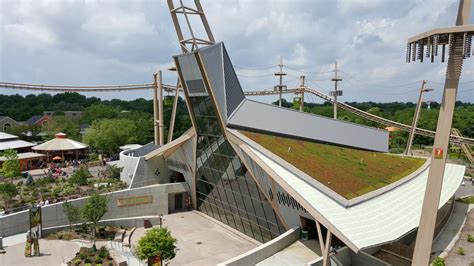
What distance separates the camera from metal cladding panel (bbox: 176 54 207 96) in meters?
28.4

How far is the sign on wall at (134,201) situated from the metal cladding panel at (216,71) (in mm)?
14218

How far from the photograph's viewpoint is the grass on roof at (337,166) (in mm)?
24531

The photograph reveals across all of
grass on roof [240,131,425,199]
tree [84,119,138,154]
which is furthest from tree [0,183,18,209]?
tree [84,119,138,154]

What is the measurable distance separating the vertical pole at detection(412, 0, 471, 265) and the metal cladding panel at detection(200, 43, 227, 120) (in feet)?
56.3

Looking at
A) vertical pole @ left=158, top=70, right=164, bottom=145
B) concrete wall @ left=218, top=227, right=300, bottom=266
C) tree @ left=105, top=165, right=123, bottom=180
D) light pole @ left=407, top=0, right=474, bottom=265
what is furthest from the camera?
vertical pole @ left=158, top=70, right=164, bottom=145

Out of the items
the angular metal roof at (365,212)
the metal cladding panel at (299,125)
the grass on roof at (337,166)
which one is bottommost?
the angular metal roof at (365,212)

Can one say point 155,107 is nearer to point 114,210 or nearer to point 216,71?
point 114,210

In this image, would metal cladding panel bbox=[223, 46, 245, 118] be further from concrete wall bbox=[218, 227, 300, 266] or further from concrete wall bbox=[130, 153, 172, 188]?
concrete wall bbox=[130, 153, 172, 188]

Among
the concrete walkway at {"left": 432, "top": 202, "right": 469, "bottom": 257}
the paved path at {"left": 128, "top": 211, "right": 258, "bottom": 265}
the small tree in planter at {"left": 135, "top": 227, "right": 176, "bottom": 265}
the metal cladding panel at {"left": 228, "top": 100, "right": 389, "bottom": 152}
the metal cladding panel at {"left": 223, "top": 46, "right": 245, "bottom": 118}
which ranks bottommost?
the paved path at {"left": 128, "top": 211, "right": 258, "bottom": 265}

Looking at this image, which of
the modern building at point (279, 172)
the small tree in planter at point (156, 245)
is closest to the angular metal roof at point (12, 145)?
the modern building at point (279, 172)

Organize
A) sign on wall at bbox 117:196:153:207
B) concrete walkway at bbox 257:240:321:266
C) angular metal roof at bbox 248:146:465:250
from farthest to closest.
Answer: sign on wall at bbox 117:196:153:207 < concrete walkway at bbox 257:240:321:266 < angular metal roof at bbox 248:146:465:250

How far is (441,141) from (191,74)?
66.4 ft

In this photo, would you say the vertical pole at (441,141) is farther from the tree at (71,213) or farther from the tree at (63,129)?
the tree at (63,129)

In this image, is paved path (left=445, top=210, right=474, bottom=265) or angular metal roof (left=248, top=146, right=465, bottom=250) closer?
angular metal roof (left=248, top=146, right=465, bottom=250)
